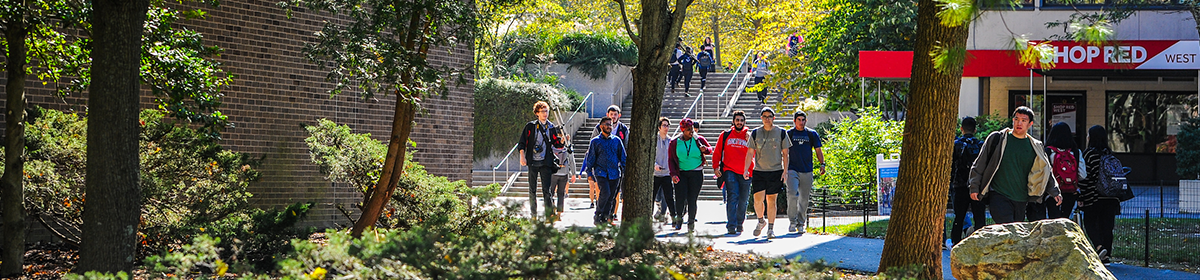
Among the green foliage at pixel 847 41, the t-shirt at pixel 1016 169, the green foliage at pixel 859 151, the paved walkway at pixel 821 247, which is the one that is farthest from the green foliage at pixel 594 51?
the t-shirt at pixel 1016 169

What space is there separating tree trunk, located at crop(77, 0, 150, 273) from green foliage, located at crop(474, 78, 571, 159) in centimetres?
1950

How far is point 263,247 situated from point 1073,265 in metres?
5.96

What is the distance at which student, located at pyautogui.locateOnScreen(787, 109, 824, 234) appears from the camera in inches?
442

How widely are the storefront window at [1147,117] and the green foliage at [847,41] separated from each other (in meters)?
5.76

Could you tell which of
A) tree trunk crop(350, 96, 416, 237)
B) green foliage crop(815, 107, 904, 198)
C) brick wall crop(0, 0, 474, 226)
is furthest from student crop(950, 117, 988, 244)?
brick wall crop(0, 0, 474, 226)

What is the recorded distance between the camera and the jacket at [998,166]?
802 centimetres

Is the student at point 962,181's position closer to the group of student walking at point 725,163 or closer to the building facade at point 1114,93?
the group of student walking at point 725,163

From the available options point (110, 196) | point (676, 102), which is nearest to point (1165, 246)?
point (110, 196)

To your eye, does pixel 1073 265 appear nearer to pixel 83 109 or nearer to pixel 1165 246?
pixel 1165 246

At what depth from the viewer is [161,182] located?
771 centimetres

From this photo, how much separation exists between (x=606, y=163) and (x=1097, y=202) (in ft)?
17.1

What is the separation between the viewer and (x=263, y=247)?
7891mm

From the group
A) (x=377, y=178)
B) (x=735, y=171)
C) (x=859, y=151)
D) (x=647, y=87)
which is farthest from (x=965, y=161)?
(x=859, y=151)

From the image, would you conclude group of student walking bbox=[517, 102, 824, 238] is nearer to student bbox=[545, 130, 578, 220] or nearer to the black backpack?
student bbox=[545, 130, 578, 220]
